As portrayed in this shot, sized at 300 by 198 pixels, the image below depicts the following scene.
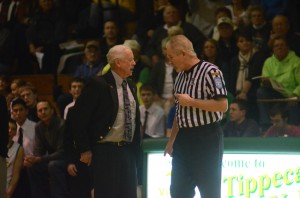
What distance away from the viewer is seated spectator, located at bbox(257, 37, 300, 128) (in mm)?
10117

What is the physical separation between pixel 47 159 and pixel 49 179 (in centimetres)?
26

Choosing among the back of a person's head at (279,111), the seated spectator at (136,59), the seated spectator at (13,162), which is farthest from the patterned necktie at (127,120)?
the seated spectator at (136,59)

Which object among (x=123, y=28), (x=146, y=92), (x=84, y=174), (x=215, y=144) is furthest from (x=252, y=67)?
(x=215, y=144)

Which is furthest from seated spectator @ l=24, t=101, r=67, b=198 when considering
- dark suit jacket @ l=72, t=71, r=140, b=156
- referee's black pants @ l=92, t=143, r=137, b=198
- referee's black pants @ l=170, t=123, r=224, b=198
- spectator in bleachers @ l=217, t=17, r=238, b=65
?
referee's black pants @ l=170, t=123, r=224, b=198

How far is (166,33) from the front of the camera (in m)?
12.1

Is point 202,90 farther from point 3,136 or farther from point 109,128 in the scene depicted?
point 3,136

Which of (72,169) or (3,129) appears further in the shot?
(72,169)

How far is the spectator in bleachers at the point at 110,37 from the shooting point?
12.3 metres

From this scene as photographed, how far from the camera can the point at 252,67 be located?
35.0ft

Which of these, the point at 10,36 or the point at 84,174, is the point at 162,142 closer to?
the point at 84,174

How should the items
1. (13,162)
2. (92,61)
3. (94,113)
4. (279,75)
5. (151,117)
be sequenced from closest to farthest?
(94,113) → (13,162) → (279,75) → (151,117) → (92,61)

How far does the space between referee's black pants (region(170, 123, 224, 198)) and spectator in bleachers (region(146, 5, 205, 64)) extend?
539 cm

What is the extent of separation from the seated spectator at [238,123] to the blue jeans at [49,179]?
2100 mm

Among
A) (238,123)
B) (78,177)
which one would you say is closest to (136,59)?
(238,123)
